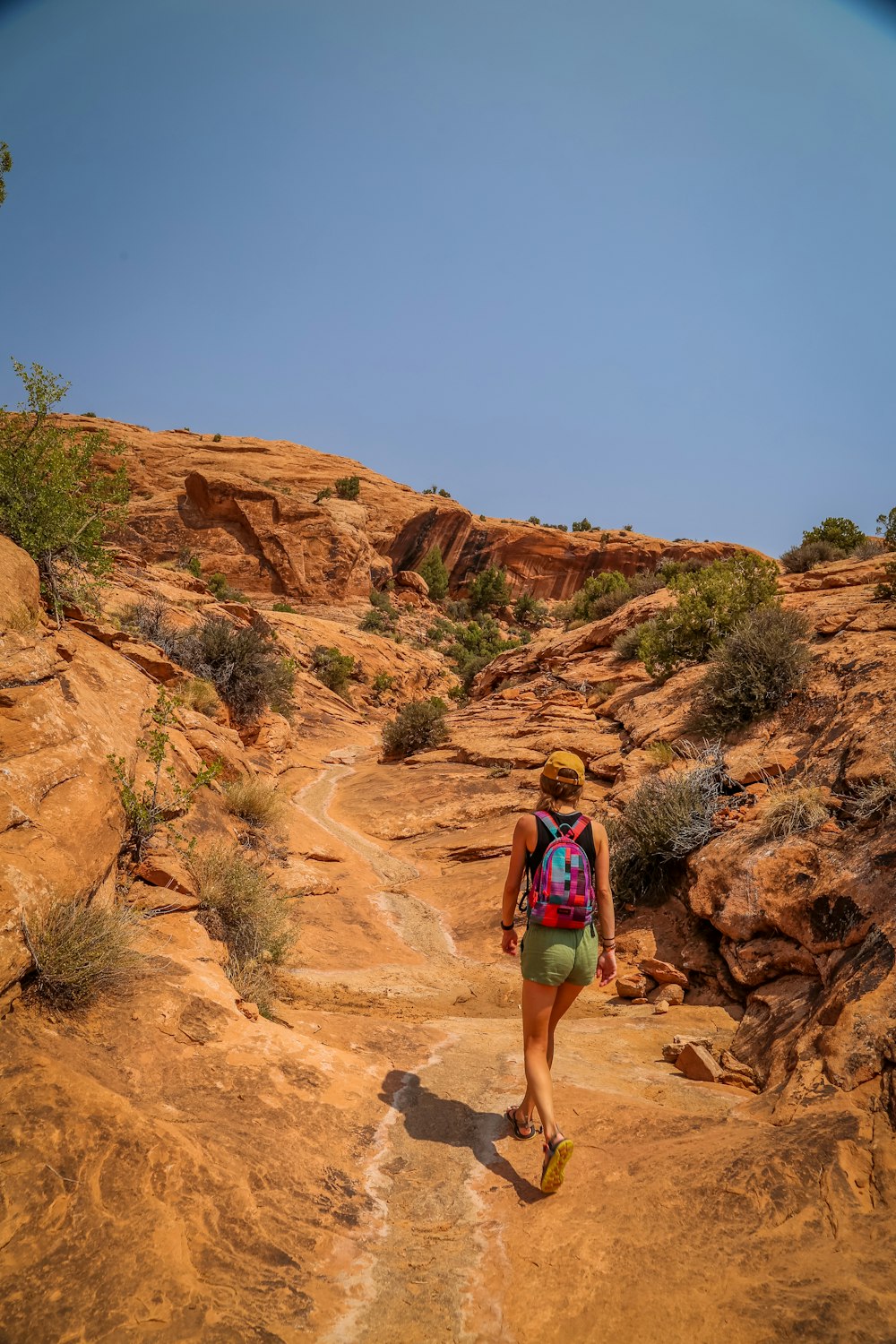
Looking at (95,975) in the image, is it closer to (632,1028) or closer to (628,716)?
(632,1028)

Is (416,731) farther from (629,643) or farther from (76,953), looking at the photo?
(76,953)

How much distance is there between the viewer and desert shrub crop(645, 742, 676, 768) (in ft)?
32.4

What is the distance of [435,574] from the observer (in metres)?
46.9

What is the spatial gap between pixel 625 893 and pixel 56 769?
19.6ft

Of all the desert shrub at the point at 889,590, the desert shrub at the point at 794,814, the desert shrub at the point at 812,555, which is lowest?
the desert shrub at the point at 794,814

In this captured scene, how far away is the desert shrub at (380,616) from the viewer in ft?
117

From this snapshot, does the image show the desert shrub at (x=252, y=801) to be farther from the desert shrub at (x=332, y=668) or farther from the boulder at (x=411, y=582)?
the boulder at (x=411, y=582)

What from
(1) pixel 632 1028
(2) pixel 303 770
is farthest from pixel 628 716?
(1) pixel 632 1028

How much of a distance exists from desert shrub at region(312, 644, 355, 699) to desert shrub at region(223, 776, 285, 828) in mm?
15731

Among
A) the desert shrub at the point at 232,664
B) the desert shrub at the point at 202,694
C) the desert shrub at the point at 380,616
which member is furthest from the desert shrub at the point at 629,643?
the desert shrub at the point at 380,616

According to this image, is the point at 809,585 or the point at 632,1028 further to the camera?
the point at 809,585

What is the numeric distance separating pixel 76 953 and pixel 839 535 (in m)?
24.3

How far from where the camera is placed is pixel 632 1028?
547 cm

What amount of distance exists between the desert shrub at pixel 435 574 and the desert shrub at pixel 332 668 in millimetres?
21370
